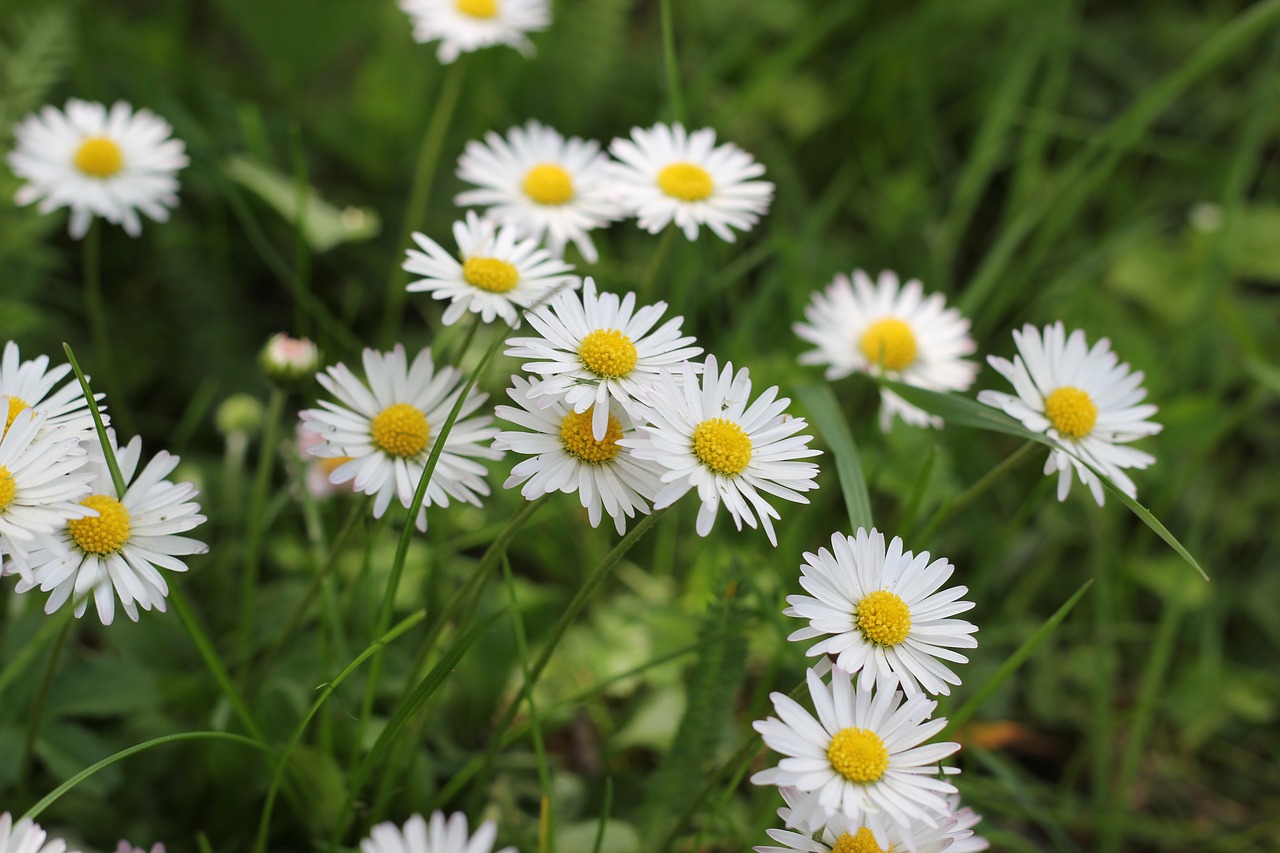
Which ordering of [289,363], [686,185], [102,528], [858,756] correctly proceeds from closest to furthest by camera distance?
[858,756], [102,528], [289,363], [686,185]

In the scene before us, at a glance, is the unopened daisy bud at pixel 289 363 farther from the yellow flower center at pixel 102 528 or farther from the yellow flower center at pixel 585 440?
the yellow flower center at pixel 585 440

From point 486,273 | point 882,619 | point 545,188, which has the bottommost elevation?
point 882,619

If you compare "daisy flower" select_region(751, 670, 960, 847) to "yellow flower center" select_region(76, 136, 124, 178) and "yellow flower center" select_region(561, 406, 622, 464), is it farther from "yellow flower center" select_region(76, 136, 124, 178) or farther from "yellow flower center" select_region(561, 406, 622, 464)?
"yellow flower center" select_region(76, 136, 124, 178)

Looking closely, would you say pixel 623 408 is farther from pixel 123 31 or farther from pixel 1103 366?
pixel 123 31

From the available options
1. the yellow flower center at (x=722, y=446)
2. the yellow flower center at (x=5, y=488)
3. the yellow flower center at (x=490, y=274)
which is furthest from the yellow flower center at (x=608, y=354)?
the yellow flower center at (x=5, y=488)

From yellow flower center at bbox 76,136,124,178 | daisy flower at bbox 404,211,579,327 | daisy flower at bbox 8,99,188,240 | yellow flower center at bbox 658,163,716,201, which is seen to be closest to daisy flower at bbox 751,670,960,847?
daisy flower at bbox 404,211,579,327

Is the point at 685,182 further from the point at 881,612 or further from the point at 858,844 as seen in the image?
the point at 858,844

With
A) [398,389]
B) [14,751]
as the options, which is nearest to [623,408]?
[398,389]

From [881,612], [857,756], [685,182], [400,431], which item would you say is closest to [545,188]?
[685,182]
